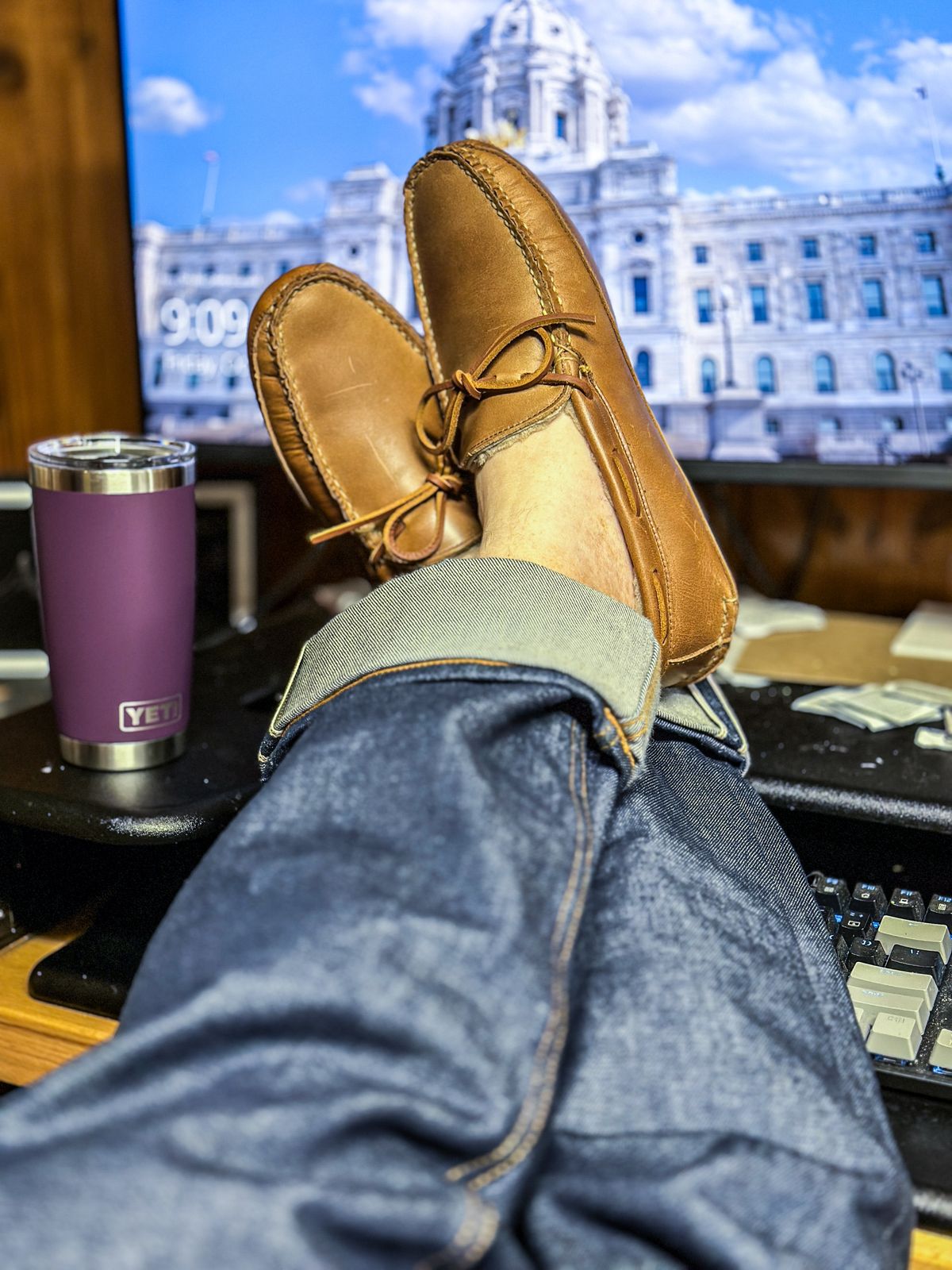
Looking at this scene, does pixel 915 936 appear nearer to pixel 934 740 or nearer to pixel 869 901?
pixel 869 901

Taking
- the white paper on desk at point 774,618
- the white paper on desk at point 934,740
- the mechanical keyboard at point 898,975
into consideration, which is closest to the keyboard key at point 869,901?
the mechanical keyboard at point 898,975

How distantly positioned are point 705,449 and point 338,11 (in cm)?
42

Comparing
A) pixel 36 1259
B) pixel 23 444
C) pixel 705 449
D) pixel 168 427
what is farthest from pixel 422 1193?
pixel 23 444

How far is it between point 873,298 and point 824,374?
60 millimetres

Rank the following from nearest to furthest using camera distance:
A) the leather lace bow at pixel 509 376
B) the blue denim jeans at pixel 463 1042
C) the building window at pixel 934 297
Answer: the blue denim jeans at pixel 463 1042, the leather lace bow at pixel 509 376, the building window at pixel 934 297

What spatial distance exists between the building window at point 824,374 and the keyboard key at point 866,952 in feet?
1.51

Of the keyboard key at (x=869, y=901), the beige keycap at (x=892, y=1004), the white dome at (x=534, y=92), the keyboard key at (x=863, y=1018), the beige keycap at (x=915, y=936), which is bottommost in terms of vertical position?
the keyboard key at (x=863, y=1018)

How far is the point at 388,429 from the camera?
2.36ft

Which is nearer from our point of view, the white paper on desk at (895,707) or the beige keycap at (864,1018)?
the beige keycap at (864,1018)

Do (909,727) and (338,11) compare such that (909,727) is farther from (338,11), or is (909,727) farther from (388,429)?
(338,11)

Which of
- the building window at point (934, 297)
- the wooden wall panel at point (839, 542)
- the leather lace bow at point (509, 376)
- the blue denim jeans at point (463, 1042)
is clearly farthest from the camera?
the wooden wall panel at point (839, 542)

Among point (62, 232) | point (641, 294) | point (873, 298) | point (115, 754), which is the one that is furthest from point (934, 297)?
point (62, 232)

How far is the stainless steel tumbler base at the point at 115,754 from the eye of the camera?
1.87ft

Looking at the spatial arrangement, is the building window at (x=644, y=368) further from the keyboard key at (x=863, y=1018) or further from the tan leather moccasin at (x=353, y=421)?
the keyboard key at (x=863, y=1018)
